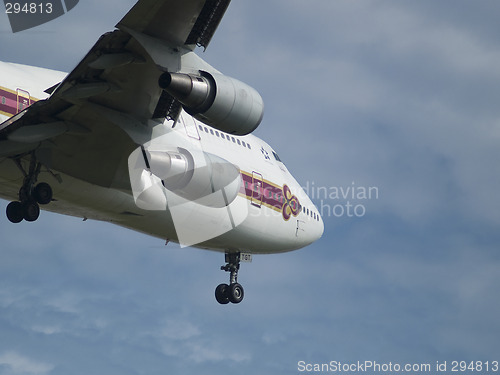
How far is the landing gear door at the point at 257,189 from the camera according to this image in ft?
86.2

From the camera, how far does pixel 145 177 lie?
2319 centimetres

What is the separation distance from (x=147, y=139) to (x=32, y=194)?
8.65 ft

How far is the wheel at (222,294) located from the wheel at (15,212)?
7368 mm

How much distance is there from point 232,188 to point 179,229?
2.42 m

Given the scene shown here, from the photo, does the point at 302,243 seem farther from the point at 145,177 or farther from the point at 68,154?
the point at 68,154

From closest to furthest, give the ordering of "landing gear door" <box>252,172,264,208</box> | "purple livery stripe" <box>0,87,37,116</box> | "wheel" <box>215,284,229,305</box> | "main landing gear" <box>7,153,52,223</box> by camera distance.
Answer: "purple livery stripe" <box>0,87,37,116</box> → "main landing gear" <box>7,153,52,223</box> → "landing gear door" <box>252,172,264,208</box> → "wheel" <box>215,284,229,305</box>

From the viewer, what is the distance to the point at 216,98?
1850cm

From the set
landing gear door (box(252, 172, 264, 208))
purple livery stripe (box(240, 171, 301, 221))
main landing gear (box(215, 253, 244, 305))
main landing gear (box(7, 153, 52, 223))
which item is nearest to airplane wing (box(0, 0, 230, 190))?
main landing gear (box(7, 153, 52, 223))

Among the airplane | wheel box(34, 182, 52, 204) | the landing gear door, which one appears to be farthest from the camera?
the landing gear door

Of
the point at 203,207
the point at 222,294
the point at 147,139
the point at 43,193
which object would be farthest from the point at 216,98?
the point at 222,294

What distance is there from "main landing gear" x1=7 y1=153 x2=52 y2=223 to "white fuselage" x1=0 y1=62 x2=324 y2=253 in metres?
0.21

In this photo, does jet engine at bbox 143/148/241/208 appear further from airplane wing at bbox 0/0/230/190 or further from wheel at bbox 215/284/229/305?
wheel at bbox 215/284/229/305

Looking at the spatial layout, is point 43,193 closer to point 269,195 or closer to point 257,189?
point 257,189

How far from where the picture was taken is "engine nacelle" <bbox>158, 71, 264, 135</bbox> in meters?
18.4
